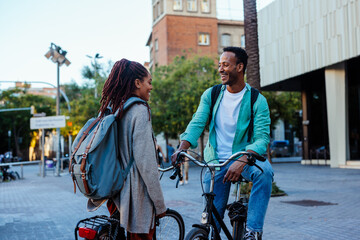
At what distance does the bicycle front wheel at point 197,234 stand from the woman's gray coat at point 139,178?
0.35 meters

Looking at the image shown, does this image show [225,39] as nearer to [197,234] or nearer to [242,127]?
[242,127]

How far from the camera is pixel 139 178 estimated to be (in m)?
2.95

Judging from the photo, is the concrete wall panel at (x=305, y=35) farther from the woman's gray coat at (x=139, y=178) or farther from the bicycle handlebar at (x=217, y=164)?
the woman's gray coat at (x=139, y=178)

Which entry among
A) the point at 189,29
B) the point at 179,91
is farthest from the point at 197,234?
the point at 189,29

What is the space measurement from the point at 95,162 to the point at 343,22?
2122cm

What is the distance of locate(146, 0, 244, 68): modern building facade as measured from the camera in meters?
46.3

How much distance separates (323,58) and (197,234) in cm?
2191

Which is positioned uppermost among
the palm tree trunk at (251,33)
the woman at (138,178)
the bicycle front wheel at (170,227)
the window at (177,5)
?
the window at (177,5)

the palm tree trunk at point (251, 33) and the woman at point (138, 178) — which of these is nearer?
the woman at point (138, 178)

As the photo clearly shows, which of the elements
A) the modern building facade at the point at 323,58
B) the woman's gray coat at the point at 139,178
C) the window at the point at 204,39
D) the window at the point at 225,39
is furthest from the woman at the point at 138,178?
the window at the point at 225,39

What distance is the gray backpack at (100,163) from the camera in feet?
9.19

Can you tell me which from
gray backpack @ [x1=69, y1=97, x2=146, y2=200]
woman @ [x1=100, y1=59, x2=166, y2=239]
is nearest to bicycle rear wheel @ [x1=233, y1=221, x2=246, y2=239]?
woman @ [x1=100, y1=59, x2=166, y2=239]

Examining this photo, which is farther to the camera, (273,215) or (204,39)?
(204,39)

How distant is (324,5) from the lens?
23.2 m
